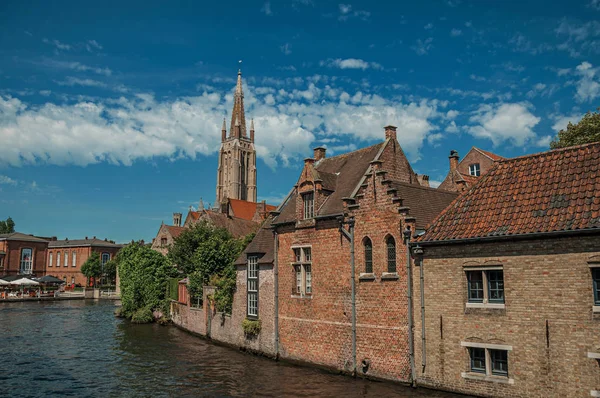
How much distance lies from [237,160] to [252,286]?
11028 centimetres

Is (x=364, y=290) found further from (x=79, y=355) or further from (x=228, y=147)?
(x=228, y=147)

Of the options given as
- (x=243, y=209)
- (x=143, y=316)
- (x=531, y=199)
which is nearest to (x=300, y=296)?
(x=531, y=199)

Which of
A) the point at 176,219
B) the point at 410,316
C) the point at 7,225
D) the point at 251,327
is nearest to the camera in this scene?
the point at 410,316

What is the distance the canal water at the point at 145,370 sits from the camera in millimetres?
20656

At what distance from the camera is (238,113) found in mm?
142500

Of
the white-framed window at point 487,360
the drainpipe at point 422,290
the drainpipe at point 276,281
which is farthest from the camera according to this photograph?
the drainpipe at point 276,281

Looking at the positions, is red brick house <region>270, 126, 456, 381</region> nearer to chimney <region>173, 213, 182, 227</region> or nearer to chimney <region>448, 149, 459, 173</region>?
chimney <region>448, 149, 459, 173</region>

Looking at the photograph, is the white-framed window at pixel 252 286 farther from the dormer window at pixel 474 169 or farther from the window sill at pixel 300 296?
the dormer window at pixel 474 169

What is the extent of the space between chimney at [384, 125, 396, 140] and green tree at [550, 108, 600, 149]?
1272cm

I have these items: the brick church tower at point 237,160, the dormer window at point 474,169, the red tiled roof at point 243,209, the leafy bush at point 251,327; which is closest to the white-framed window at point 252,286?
the leafy bush at point 251,327

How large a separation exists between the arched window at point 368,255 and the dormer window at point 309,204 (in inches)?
154

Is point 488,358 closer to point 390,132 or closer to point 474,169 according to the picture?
point 390,132

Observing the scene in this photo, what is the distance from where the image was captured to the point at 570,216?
15859 millimetres

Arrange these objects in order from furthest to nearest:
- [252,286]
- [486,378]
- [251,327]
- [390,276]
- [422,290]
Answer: [252,286] → [251,327] → [390,276] → [422,290] → [486,378]
